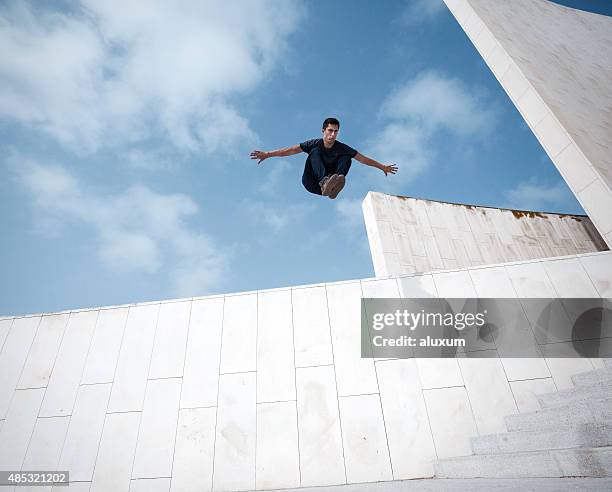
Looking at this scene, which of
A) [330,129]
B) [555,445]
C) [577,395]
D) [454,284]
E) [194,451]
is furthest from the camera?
[454,284]

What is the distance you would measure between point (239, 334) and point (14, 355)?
378cm

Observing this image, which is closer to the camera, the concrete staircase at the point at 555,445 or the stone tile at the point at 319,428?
the concrete staircase at the point at 555,445

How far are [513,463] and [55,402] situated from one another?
606cm

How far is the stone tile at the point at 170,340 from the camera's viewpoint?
4.70 meters

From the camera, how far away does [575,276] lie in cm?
499

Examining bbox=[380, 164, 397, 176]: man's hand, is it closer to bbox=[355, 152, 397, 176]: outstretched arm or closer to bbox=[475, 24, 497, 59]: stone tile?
bbox=[355, 152, 397, 176]: outstretched arm

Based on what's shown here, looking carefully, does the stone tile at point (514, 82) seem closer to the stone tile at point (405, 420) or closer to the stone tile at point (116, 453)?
the stone tile at point (405, 420)

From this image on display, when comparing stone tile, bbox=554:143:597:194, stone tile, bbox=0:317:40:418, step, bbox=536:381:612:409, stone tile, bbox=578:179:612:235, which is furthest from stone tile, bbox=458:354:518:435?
stone tile, bbox=0:317:40:418

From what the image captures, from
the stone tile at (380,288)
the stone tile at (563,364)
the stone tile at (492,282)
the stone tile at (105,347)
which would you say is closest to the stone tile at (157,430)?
the stone tile at (105,347)

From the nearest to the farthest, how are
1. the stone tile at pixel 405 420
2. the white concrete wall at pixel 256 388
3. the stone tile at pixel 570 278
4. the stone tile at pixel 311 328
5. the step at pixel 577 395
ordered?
the step at pixel 577 395
the stone tile at pixel 405 420
the white concrete wall at pixel 256 388
the stone tile at pixel 311 328
the stone tile at pixel 570 278

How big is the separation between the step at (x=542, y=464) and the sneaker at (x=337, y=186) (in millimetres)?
3499

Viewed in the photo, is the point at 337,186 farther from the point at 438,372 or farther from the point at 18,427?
the point at 18,427

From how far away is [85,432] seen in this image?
4.30 metres

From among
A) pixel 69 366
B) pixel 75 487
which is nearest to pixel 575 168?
pixel 75 487
